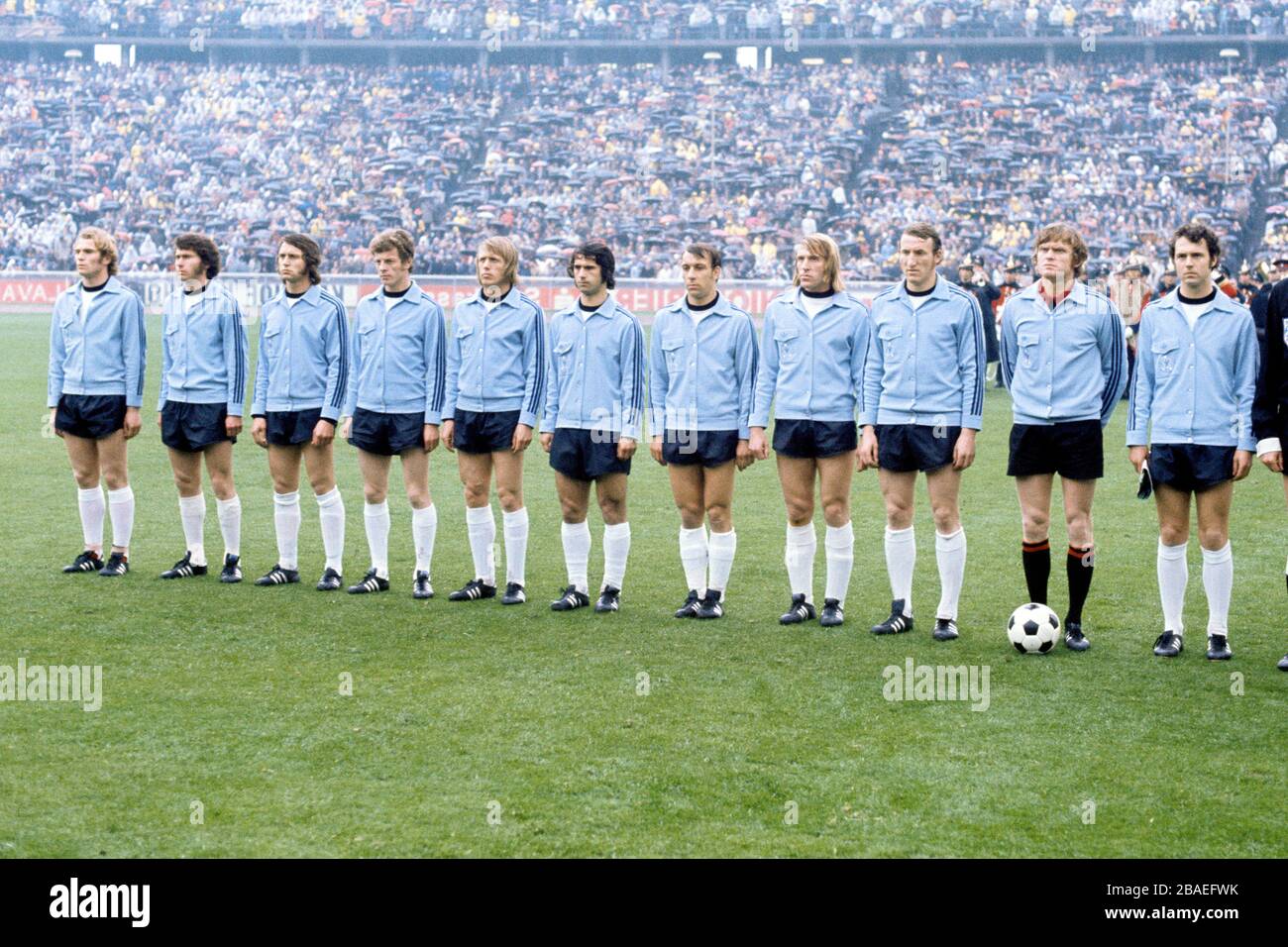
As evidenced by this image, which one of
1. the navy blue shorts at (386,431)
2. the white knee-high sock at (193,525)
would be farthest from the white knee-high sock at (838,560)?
the white knee-high sock at (193,525)

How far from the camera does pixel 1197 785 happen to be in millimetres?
5562

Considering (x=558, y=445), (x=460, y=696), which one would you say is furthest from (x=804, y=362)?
(x=460, y=696)

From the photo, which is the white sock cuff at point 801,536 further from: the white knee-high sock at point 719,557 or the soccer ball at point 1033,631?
the soccer ball at point 1033,631

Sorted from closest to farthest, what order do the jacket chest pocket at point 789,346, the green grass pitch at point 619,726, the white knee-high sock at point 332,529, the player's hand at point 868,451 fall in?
1. the green grass pitch at point 619,726
2. the player's hand at point 868,451
3. the jacket chest pocket at point 789,346
4. the white knee-high sock at point 332,529

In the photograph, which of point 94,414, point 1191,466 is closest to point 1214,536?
point 1191,466

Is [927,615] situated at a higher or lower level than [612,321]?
lower

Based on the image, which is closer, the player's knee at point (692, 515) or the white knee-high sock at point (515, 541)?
the player's knee at point (692, 515)

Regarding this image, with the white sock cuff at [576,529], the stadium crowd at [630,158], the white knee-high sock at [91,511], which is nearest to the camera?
the white sock cuff at [576,529]

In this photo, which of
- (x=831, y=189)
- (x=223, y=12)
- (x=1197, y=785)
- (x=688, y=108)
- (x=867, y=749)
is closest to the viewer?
(x=1197, y=785)

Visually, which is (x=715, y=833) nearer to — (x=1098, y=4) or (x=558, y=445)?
(x=558, y=445)

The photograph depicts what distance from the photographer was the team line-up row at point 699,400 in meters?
7.55

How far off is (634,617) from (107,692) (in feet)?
9.53

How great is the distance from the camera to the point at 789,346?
27.7ft

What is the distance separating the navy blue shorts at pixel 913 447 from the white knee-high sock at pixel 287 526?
354 centimetres
